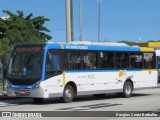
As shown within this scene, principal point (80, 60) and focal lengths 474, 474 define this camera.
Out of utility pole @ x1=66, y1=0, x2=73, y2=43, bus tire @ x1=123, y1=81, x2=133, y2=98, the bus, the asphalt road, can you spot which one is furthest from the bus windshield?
utility pole @ x1=66, y1=0, x2=73, y2=43

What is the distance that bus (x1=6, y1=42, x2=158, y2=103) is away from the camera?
20.7 meters

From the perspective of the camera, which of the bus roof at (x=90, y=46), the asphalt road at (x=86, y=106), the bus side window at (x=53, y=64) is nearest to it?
the asphalt road at (x=86, y=106)

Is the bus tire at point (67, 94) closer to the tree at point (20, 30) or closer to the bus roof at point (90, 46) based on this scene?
the bus roof at point (90, 46)

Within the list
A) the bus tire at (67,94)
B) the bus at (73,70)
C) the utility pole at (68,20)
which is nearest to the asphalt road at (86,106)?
the bus tire at (67,94)

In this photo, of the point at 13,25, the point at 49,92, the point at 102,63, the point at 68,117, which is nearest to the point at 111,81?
the point at 102,63

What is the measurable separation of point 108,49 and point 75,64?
277cm

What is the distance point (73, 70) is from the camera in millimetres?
22047

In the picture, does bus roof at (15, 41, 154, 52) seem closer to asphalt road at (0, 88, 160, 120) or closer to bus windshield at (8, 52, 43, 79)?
bus windshield at (8, 52, 43, 79)

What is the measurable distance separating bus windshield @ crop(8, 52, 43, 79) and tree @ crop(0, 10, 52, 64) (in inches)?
753

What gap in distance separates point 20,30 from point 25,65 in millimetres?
26832

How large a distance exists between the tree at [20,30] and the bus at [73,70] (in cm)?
1719

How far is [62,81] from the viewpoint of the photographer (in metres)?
21.4

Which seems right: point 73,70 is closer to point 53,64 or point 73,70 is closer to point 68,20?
point 53,64

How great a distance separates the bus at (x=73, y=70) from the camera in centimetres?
2070
